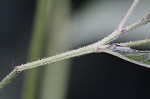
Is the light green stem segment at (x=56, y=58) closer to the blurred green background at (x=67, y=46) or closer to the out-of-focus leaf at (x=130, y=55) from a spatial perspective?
the out-of-focus leaf at (x=130, y=55)

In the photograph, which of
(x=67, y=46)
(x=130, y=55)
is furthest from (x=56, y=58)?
(x=67, y=46)

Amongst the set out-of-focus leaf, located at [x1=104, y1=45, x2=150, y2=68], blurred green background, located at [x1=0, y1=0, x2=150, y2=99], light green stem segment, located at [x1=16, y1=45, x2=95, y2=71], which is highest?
blurred green background, located at [x1=0, y1=0, x2=150, y2=99]

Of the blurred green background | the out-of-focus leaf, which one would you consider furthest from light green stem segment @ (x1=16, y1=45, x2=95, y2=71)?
the blurred green background

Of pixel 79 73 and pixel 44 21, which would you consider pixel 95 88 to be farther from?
pixel 44 21

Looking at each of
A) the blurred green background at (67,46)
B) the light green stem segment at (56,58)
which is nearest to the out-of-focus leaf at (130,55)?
the light green stem segment at (56,58)

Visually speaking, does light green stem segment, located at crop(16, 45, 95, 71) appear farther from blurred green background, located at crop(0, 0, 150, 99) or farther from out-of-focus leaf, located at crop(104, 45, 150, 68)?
blurred green background, located at crop(0, 0, 150, 99)

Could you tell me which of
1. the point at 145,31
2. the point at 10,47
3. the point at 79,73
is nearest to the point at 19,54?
the point at 10,47

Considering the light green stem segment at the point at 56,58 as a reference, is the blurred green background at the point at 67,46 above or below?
above

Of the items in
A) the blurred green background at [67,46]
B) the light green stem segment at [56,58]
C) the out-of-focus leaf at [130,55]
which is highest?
the blurred green background at [67,46]

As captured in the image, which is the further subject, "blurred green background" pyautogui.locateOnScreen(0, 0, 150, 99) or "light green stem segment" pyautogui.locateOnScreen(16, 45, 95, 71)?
"blurred green background" pyautogui.locateOnScreen(0, 0, 150, 99)
